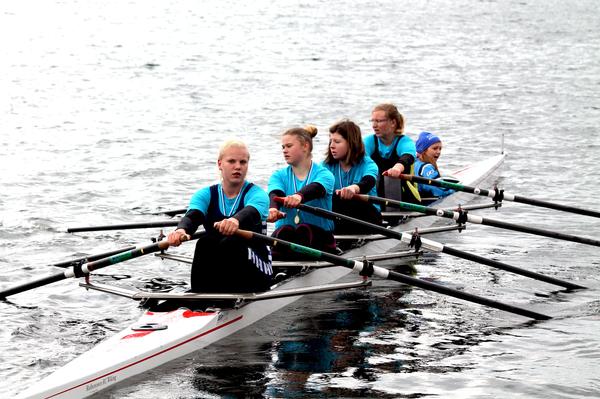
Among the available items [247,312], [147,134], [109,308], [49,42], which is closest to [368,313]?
[247,312]

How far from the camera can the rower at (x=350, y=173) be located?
1204cm

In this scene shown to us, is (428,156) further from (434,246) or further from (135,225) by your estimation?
(135,225)

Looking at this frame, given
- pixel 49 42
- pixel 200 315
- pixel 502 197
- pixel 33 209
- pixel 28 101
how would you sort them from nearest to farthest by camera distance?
1. pixel 200 315
2. pixel 502 197
3. pixel 33 209
4. pixel 28 101
5. pixel 49 42

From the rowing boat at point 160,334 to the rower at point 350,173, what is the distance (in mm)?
1324

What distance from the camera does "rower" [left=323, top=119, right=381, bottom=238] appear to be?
12039mm

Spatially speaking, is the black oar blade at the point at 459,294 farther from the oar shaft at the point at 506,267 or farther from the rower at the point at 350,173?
the rower at the point at 350,173

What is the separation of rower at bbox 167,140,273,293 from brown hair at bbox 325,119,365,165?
2560 mm

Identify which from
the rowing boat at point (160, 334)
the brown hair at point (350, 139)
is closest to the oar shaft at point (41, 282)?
the rowing boat at point (160, 334)

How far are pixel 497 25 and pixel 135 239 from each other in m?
38.7

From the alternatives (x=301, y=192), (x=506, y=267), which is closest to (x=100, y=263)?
(x=301, y=192)

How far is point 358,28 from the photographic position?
48.6 metres

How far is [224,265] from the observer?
9.59 metres

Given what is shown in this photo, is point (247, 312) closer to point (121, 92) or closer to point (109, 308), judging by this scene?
point (109, 308)

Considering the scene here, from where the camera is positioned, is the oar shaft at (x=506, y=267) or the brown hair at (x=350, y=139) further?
the brown hair at (x=350, y=139)
